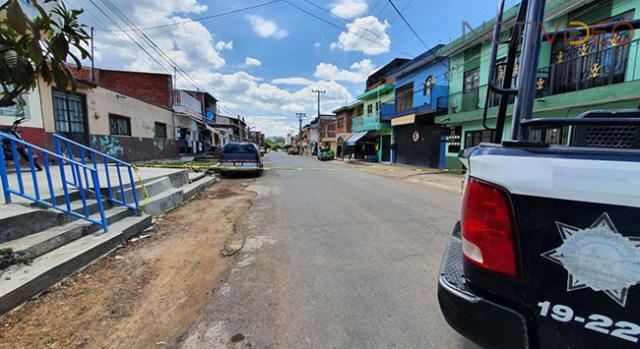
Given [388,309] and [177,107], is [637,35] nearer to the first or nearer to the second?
[388,309]

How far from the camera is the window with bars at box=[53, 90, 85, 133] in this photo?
10.1 m

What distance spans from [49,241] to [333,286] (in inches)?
133

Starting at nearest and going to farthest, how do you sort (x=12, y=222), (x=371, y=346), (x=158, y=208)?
(x=371, y=346) < (x=12, y=222) < (x=158, y=208)

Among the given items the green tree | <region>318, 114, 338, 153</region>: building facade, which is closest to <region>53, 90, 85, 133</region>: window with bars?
the green tree

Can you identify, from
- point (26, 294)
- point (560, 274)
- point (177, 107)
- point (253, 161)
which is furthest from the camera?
point (177, 107)

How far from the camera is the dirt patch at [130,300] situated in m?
2.23

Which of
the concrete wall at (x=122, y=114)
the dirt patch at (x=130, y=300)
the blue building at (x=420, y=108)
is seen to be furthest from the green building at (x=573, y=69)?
the concrete wall at (x=122, y=114)

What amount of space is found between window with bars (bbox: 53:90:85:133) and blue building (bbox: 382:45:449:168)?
1747 centimetres

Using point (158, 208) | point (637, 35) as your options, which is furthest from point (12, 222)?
point (637, 35)

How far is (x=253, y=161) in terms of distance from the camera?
1298 cm

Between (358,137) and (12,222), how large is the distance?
28326mm

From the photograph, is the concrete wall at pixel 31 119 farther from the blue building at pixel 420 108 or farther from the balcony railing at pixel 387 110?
the balcony railing at pixel 387 110

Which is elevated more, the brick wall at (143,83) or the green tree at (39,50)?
the brick wall at (143,83)

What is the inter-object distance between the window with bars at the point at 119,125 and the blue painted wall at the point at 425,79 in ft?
55.9
